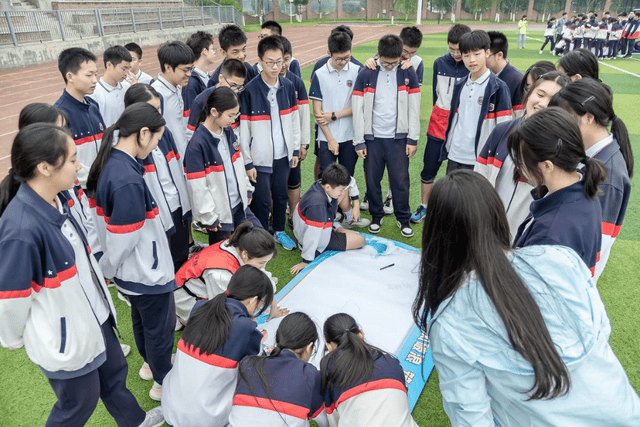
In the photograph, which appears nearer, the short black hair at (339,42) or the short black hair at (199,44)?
the short black hair at (339,42)

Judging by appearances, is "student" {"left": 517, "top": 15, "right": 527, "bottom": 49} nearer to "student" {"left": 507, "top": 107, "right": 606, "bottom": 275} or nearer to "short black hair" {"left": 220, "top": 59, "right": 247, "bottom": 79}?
"short black hair" {"left": 220, "top": 59, "right": 247, "bottom": 79}

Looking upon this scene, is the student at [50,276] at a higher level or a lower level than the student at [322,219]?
higher

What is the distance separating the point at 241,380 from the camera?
2066 millimetres

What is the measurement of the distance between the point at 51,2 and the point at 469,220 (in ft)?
82.4

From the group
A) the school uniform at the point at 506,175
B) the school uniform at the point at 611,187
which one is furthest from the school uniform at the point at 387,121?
the school uniform at the point at 611,187

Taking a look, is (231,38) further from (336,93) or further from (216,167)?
(216,167)

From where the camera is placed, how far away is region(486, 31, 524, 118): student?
4.44 metres

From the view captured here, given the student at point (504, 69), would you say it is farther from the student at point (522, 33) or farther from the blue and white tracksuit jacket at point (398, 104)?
the student at point (522, 33)

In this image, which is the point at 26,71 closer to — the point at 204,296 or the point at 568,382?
the point at 204,296

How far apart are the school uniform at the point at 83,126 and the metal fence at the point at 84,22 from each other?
48.1 ft

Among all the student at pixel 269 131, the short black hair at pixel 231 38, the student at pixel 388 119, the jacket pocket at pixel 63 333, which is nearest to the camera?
the jacket pocket at pixel 63 333

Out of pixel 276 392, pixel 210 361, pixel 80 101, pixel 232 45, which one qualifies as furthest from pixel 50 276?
pixel 232 45

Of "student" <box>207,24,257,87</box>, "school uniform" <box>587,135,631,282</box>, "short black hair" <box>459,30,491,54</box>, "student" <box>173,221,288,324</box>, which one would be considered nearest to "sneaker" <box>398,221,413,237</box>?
"short black hair" <box>459,30,491,54</box>

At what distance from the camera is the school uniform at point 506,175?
9.32 ft
